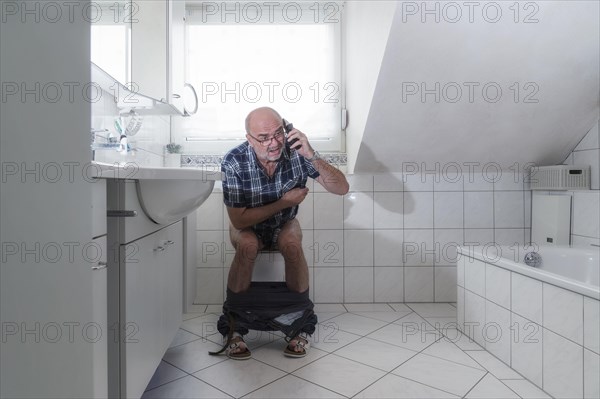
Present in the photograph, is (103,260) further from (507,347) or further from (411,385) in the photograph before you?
(507,347)

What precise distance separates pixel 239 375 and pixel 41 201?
A: 3.44ft

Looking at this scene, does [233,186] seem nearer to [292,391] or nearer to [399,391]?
[292,391]

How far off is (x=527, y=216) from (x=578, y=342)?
1.37m

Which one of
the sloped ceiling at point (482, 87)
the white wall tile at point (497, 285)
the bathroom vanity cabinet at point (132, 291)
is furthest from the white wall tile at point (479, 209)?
the bathroom vanity cabinet at point (132, 291)

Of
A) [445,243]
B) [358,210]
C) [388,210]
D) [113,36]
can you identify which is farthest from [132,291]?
[445,243]

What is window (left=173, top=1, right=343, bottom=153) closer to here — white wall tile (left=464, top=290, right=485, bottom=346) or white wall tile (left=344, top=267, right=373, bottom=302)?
white wall tile (left=344, top=267, right=373, bottom=302)

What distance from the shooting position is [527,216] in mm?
2480

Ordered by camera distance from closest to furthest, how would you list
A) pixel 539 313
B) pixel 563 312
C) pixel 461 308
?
pixel 563 312 < pixel 539 313 < pixel 461 308

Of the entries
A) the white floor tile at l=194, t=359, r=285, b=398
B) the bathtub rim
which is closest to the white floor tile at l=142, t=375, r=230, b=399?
the white floor tile at l=194, t=359, r=285, b=398

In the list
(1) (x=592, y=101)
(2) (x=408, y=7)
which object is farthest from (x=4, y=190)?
(1) (x=592, y=101)

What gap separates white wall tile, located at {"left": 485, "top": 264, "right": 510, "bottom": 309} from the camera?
64.8 inches

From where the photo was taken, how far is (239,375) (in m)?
1.50

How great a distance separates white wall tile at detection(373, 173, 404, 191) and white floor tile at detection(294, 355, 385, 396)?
3.67 feet

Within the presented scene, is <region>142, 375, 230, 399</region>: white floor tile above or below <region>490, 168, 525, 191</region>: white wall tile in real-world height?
below
